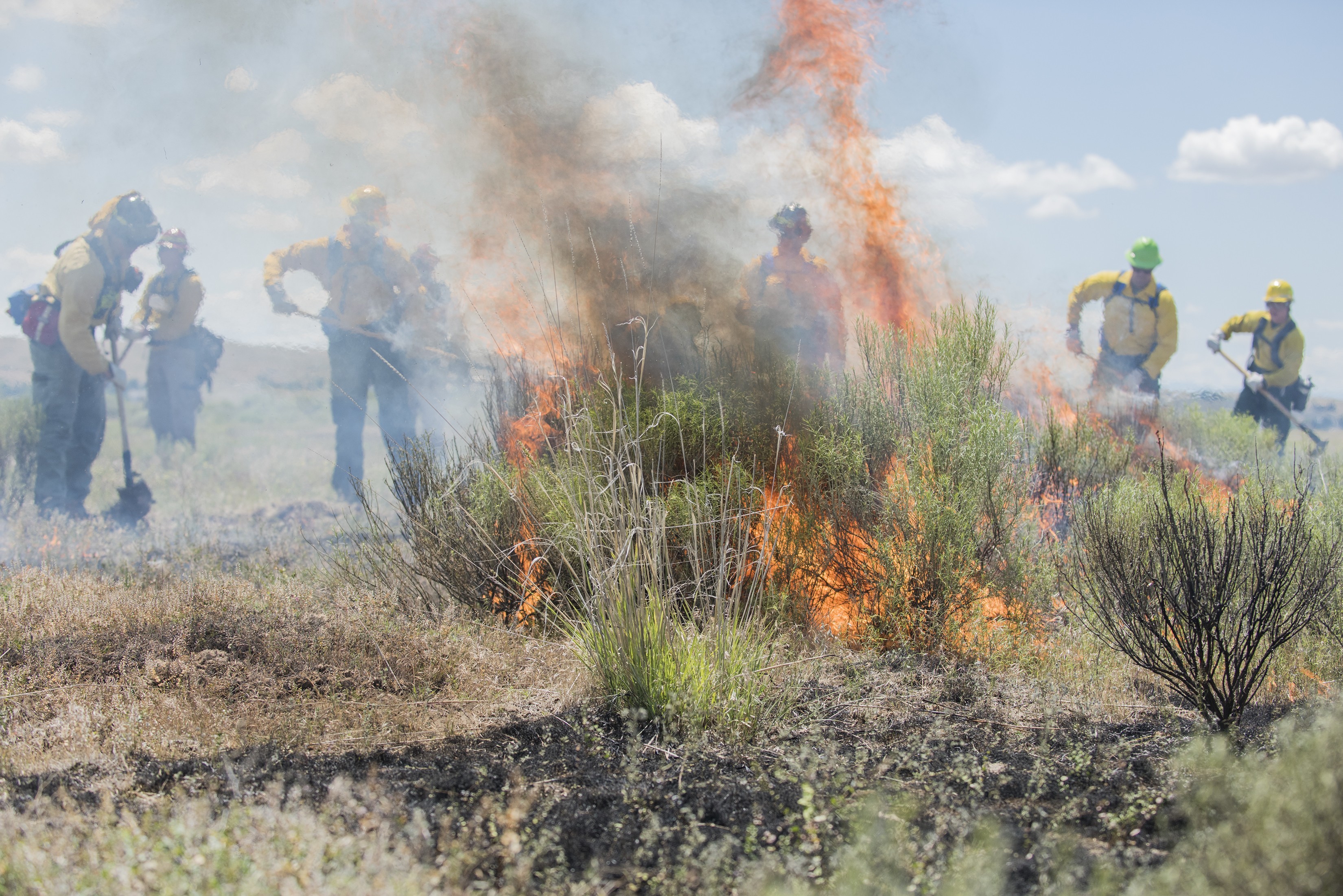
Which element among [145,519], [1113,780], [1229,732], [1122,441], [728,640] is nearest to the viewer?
[1113,780]

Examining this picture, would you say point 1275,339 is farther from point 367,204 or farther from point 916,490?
point 367,204

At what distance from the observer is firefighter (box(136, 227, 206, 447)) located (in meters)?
11.0

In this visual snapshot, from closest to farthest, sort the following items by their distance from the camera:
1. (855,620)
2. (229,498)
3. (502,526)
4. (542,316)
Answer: (855,620)
(502,526)
(542,316)
(229,498)

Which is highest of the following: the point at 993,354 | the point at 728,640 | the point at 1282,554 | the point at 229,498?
the point at 993,354

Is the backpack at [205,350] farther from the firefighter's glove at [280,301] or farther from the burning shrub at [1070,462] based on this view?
the burning shrub at [1070,462]

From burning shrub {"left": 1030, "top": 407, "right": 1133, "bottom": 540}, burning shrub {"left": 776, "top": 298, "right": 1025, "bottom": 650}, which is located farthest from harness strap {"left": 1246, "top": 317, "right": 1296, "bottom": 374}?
burning shrub {"left": 776, "top": 298, "right": 1025, "bottom": 650}

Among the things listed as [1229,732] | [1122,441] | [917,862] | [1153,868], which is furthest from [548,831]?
[1122,441]

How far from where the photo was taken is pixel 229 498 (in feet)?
49.5

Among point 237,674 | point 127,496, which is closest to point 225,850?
point 237,674

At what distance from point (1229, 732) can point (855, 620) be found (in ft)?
7.00

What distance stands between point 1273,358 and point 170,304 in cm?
1381

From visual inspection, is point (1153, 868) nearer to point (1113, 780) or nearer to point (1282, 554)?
point (1113, 780)

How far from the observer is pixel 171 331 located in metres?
11.3

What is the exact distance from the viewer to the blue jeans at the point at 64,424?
10.5m
